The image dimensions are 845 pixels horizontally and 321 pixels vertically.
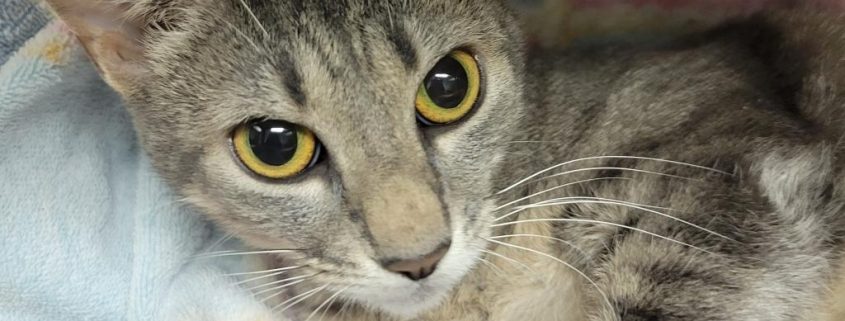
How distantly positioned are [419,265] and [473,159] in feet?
0.65

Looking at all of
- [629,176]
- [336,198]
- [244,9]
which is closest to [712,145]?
[629,176]

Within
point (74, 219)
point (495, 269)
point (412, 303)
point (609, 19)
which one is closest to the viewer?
point (412, 303)

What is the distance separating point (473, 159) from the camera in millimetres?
1150

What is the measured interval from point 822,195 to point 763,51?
315 mm

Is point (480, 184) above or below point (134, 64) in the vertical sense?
below

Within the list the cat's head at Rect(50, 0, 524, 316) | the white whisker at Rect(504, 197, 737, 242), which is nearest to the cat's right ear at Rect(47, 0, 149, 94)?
the cat's head at Rect(50, 0, 524, 316)

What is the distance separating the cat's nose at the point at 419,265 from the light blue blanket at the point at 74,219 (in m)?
0.40

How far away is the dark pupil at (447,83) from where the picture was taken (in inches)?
44.0

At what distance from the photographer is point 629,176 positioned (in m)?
1.16

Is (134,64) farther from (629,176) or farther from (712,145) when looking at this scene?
(712,145)

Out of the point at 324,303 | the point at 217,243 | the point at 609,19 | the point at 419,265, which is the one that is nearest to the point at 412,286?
the point at 419,265

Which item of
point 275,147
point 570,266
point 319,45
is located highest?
point 319,45

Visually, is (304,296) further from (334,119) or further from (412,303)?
(334,119)

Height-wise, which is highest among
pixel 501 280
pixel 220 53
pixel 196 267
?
pixel 220 53
